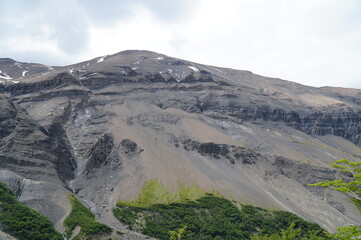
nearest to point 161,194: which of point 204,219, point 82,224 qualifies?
point 204,219

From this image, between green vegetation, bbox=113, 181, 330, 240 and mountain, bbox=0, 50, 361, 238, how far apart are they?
431cm

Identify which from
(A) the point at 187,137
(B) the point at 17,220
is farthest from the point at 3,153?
(A) the point at 187,137

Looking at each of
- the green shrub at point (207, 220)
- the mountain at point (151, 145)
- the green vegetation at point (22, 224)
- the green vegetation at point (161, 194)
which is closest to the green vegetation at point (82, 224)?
the mountain at point (151, 145)

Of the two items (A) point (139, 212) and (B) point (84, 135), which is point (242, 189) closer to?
(A) point (139, 212)

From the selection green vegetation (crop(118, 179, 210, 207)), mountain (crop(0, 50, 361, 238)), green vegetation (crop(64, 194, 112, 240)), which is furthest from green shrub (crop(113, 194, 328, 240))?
green vegetation (crop(64, 194, 112, 240))

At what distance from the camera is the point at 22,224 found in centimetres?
5522

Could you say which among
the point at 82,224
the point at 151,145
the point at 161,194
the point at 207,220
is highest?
the point at 151,145

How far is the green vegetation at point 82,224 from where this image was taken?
62312 mm

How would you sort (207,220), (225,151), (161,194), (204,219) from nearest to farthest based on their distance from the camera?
(207,220) → (204,219) → (161,194) → (225,151)

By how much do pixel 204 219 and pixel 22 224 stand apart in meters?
43.1

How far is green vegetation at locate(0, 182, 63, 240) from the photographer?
53750mm

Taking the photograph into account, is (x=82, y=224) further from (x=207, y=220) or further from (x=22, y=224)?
(x=207, y=220)

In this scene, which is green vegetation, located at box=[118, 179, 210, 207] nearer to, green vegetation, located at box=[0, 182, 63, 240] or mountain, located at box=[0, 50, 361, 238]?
mountain, located at box=[0, 50, 361, 238]

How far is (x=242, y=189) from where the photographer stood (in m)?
98.1
